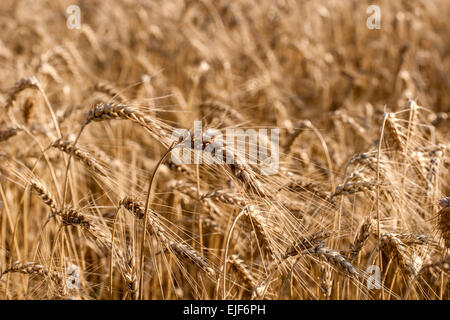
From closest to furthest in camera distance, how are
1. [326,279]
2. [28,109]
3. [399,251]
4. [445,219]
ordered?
[445,219] < [399,251] < [326,279] < [28,109]

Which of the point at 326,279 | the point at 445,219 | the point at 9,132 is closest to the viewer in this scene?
the point at 445,219

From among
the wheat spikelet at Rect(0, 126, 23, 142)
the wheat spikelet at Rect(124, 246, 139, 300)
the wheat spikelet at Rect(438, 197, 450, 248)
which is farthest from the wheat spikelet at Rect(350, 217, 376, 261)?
the wheat spikelet at Rect(0, 126, 23, 142)

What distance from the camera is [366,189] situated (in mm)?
1599

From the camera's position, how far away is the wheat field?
161 cm

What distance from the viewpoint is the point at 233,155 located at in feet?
4.65

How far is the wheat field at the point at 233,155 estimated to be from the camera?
5.27ft

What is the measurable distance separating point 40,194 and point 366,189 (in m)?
1.24

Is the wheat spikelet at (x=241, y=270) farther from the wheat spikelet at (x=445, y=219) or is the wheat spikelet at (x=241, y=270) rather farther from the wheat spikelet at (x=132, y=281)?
the wheat spikelet at (x=445, y=219)

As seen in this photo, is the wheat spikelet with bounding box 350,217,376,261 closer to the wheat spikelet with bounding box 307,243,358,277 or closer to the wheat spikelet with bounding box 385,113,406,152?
the wheat spikelet with bounding box 307,243,358,277

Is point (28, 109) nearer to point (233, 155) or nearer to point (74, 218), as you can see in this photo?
point (74, 218)

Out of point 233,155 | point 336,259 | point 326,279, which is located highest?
point 233,155

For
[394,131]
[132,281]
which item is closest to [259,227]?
[132,281]

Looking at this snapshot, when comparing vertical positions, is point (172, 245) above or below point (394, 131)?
below

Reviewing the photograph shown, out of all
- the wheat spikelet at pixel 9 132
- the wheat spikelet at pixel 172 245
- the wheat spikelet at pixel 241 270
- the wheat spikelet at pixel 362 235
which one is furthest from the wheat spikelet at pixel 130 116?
the wheat spikelet at pixel 362 235
